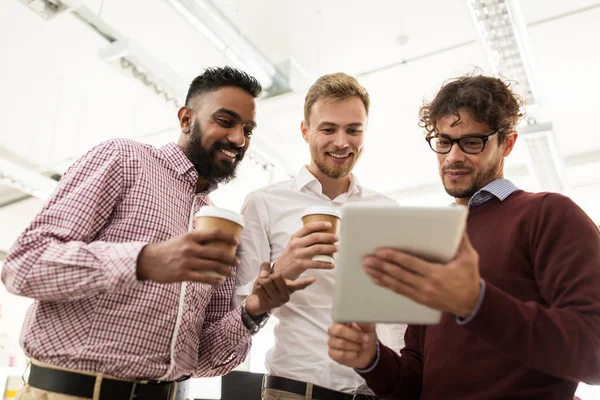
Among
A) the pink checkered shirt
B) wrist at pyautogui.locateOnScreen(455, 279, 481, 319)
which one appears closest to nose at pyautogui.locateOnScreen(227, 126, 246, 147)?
the pink checkered shirt

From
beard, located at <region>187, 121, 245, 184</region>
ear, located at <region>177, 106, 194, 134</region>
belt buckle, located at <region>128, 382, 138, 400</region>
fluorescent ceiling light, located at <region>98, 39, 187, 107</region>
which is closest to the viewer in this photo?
belt buckle, located at <region>128, 382, 138, 400</region>

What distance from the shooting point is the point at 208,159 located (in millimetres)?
1918

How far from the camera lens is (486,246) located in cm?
143

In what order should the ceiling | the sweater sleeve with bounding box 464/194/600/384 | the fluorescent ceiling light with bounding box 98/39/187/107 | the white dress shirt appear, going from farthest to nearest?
the ceiling < the fluorescent ceiling light with bounding box 98/39/187/107 < the white dress shirt < the sweater sleeve with bounding box 464/194/600/384

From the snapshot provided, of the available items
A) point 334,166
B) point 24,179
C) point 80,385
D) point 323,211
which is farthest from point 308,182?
point 24,179

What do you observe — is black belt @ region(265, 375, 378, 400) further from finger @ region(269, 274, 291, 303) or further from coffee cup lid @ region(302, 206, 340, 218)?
coffee cup lid @ region(302, 206, 340, 218)

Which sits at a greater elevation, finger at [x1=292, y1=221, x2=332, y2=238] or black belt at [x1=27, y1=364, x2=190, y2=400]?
finger at [x1=292, y1=221, x2=332, y2=238]

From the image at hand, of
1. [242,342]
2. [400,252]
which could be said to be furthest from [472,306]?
[242,342]

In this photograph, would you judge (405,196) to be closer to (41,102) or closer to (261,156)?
(261,156)

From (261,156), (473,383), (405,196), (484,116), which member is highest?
(405,196)

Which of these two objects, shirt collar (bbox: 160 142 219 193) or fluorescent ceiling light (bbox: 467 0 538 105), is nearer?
shirt collar (bbox: 160 142 219 193)

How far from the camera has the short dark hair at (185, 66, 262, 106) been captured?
2061mm

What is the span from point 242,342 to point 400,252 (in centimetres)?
96

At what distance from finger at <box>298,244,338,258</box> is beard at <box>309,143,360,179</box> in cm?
66
